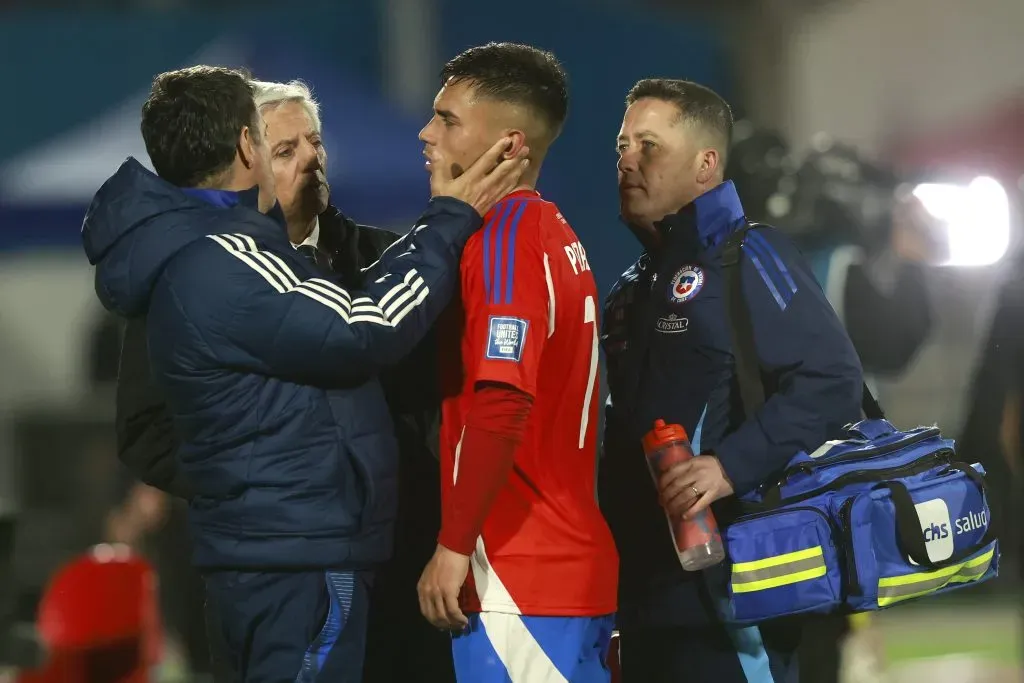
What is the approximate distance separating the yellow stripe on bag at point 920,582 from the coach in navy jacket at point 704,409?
0.23m

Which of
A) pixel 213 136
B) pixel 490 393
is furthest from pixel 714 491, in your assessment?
pixel 213 136

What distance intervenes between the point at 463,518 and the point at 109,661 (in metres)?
2.49

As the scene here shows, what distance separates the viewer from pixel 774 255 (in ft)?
8.58

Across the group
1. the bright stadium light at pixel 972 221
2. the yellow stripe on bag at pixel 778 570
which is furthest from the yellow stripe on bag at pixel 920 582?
the bright stadium light at pixel 972 221

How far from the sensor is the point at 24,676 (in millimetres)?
3945

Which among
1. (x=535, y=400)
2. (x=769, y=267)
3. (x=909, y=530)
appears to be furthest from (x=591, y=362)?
(x=909, y=530)

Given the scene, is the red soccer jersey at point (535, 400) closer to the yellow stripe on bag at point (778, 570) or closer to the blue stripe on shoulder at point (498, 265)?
the blue stripe on shoulder at point (498, 265)

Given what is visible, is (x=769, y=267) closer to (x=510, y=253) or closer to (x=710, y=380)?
(x=710, y=380)

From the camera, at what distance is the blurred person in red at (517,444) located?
2162 mm

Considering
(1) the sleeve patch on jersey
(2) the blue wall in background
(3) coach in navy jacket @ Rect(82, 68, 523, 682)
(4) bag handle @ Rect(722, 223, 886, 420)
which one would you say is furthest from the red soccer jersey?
(2) the blue wall in background

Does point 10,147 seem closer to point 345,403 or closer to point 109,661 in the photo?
point 109,661

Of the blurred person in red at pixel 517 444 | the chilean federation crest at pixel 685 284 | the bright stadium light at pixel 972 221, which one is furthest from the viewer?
the bright stadium light at pixel 972 221

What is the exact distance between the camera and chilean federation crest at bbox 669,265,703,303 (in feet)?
8.60

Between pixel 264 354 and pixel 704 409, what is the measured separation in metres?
Result: 0.90
